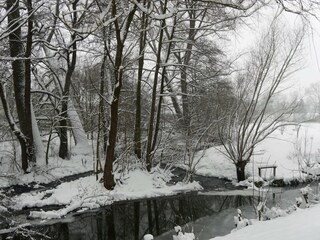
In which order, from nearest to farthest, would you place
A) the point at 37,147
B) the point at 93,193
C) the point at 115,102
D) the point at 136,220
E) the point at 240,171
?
the point at 136,220 → the point at 115,102 → the point at 93,193 → the point at 240,171 → the point at 37,147

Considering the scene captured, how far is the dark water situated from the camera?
8.95m

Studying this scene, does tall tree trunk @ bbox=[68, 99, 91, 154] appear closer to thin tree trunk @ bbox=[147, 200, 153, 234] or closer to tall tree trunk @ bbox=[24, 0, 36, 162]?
tall tree trunk @ bbox=[24, 0, 36, 162]

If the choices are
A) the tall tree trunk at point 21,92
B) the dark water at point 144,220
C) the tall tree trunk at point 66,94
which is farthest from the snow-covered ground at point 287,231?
the tall tree trunk at point 66,94

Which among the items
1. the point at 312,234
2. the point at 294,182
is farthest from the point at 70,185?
the point at 312,234

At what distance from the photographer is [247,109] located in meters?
15.2

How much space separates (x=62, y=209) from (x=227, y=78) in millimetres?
11934

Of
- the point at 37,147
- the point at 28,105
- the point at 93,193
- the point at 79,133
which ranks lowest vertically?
the point at 93,193

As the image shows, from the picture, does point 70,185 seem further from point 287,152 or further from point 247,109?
point 287,152

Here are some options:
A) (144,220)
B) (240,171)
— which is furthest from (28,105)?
(240,171)

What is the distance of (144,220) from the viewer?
404 inches

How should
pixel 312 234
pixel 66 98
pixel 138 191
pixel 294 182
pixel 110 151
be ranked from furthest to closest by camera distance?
pixel 66 98, pixel 294 182, pixel 138 191, pixel 110 151, pixel 312 234

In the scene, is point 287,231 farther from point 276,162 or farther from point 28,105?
point 276,162

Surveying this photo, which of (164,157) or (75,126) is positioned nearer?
(164,157)

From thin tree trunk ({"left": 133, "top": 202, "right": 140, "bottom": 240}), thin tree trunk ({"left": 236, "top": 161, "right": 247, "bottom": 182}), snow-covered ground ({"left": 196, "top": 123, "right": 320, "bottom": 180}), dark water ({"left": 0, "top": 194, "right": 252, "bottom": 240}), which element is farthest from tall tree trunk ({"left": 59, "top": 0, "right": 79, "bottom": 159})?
thin tree trunk ({"left": 236, "top": 161, "right": 247, "bottom": 182})
